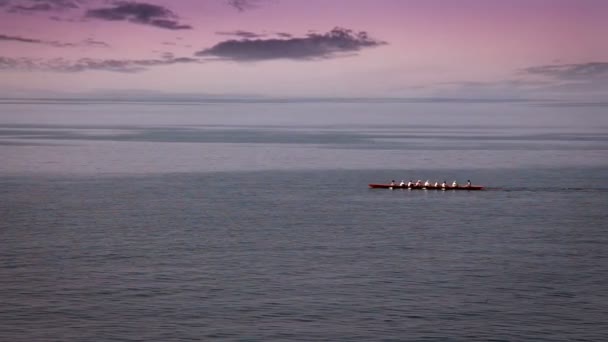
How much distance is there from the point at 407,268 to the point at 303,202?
36.6m

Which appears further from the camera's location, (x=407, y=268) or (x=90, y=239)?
(x=90, y=239)

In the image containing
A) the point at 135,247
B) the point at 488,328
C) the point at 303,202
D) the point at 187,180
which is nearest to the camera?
the point at 488,328

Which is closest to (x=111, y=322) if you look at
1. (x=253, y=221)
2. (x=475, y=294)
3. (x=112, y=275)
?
(x=112, y=275)

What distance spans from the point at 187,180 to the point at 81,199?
25679 millimetres

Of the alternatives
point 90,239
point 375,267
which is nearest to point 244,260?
point 375,267

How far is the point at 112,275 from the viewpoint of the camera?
198ft

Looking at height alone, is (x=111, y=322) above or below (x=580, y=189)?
below

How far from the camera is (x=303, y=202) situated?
323 ft

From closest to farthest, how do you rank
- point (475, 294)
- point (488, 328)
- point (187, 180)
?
point (488, 328), point (475, 294), point (187, 180)

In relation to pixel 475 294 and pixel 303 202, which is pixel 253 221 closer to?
pixel 303 202

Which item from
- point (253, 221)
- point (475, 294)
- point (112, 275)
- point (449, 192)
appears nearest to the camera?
point (475, 294)

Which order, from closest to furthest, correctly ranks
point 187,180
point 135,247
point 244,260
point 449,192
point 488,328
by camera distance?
point 488,328 < point 244,260 < point 135,247 < point 449,192 < point 187,180

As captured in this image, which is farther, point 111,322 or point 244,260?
point 244,260

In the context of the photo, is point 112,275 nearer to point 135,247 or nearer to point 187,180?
point 135,247
